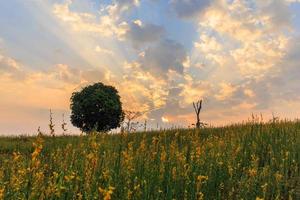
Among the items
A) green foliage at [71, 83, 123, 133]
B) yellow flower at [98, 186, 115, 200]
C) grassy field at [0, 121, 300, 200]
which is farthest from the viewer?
green foliage at [71, 83, 123, 133]

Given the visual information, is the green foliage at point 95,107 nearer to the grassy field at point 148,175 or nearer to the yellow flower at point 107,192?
the grassy field at point 148,175

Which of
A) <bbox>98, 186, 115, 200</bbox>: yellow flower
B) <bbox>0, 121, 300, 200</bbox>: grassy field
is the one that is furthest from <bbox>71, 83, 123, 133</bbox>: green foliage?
<bbox>98, 186, 115, 200</bbox>: yellow flower

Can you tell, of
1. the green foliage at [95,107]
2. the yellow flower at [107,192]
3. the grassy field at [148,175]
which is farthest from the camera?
the green foliage at [95,107]

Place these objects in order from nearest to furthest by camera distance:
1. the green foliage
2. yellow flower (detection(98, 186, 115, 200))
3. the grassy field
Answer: yellow flower (detection(98, 186, 115, 200))
the grassy field
the green foliage

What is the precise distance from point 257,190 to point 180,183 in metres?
1.43

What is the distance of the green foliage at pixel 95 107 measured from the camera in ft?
110

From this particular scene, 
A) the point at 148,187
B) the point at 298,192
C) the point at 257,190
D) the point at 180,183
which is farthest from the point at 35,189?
the point at 298,192

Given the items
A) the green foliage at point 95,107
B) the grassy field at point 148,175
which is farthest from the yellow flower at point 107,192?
the green foliage at point 95,107

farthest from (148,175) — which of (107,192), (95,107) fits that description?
(95,107)

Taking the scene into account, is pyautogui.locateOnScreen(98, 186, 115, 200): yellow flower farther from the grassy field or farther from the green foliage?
the green foliage

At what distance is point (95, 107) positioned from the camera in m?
33.7

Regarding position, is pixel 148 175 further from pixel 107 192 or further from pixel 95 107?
pixel 95 107

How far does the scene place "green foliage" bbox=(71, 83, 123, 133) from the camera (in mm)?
33625

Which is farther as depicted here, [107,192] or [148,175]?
[148,175]
